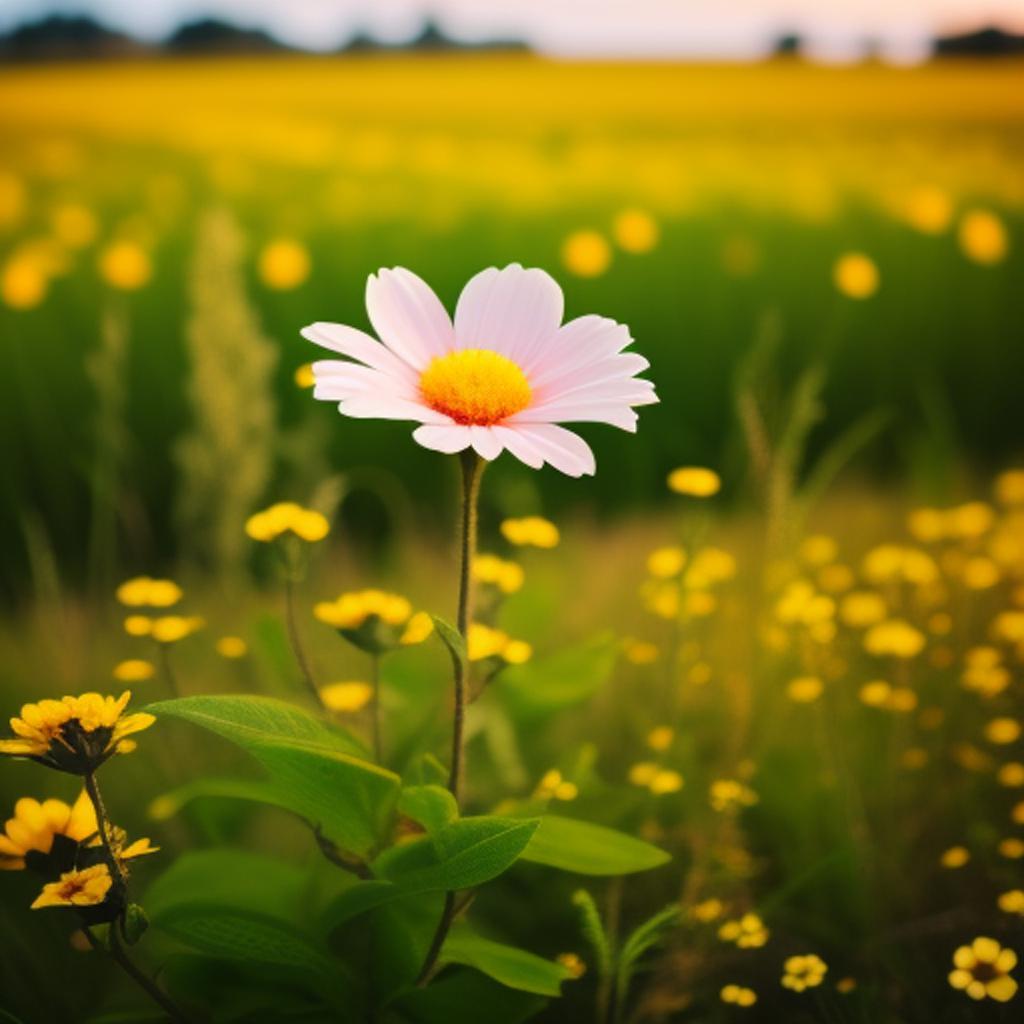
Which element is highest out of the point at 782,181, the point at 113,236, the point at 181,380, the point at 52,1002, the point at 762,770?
the point at 782,181

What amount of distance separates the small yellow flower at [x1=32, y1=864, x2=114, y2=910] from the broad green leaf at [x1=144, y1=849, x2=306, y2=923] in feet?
0.44

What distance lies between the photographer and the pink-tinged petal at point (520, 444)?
1.52 feet

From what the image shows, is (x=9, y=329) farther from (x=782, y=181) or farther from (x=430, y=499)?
(x=782, y=181)

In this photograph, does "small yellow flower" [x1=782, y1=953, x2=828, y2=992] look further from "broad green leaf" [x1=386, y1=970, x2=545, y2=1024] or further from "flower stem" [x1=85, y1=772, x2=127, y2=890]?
"flower stem" [x1=85, y1=772, x2=127, y2=890]

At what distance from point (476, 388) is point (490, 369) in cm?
2

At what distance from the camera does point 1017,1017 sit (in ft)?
2.18

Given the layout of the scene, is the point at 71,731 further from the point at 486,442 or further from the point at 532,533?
the point at 532,533

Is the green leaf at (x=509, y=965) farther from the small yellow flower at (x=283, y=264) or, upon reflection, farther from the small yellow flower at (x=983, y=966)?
the small yellow flower at (x=283, y=264)

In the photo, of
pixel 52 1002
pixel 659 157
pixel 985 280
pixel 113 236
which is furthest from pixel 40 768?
pixel 985 280

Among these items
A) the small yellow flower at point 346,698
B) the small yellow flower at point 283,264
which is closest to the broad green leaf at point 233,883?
the small yellow flower at point 346,698

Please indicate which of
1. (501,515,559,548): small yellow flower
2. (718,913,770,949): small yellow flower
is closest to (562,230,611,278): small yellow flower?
(501,515,559,548): small yellow flower

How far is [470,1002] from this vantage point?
60 cm

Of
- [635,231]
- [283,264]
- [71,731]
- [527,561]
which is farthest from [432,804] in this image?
[635,231]

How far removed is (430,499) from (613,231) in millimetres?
489
